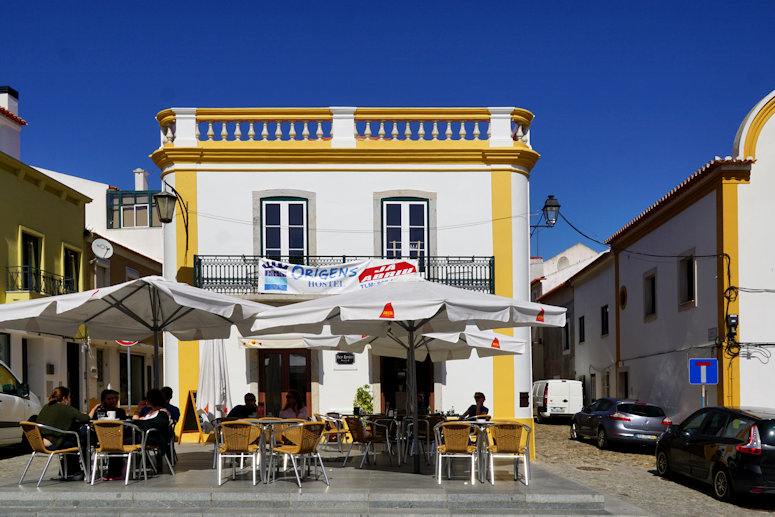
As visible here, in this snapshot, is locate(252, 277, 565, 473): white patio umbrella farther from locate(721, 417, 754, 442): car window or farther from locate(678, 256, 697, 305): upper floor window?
locate(678, 256, 697, 305): upper floor window

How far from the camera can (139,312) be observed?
1246 centimetres

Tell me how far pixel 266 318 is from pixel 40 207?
15.8 metres

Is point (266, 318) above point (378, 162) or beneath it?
beneath

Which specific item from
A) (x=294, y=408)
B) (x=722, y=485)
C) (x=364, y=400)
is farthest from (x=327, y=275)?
(x=722, y=485)

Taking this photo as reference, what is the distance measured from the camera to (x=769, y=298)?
1936 cm

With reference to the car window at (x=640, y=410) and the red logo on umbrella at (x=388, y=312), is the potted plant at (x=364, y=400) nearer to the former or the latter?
the car window at (x=640, y=410)

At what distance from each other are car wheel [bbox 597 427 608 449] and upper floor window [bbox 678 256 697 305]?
3806mm

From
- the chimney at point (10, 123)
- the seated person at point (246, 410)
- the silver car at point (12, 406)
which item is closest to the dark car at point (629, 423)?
the seated person at point (246, 410)

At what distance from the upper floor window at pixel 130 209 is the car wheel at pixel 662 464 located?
26061 millimetres

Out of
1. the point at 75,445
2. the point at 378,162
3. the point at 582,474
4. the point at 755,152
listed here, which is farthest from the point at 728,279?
the point at 75,445

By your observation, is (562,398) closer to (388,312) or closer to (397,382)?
(397,382)

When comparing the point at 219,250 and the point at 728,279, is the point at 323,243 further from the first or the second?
the point at 728,279

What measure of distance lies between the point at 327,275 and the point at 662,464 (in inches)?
303

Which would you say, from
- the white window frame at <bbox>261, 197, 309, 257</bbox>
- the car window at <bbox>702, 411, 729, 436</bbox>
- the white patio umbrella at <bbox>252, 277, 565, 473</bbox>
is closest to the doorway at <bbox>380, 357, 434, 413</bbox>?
the white window frame at <bbox>261, 197, 309, 257</bbox>
